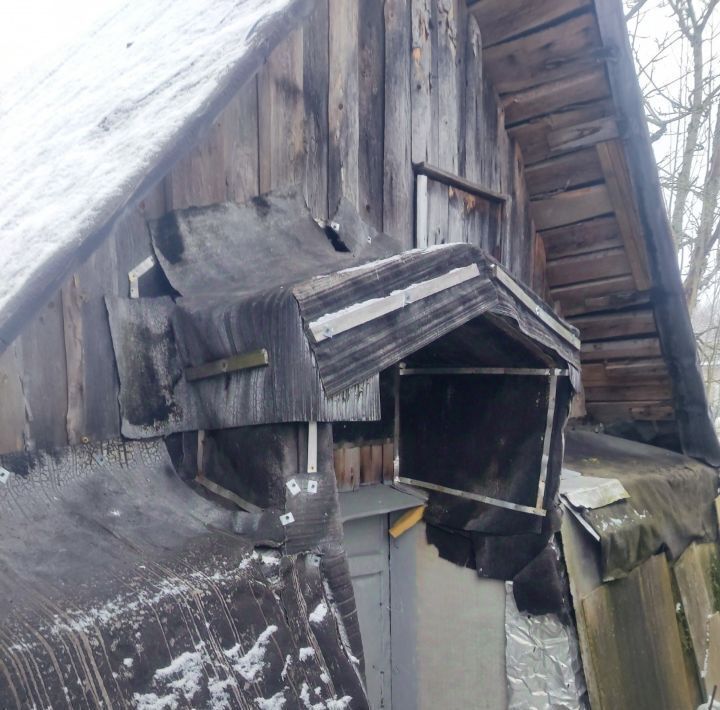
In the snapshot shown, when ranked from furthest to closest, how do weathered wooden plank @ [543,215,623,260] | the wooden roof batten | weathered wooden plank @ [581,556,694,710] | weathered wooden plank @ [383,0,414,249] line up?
weathered wooden plank @ [543,215,623,260] < the wooden roof batten < weathered wooden plank @ [581,556,694,710] < weathered wooden plank @ [383,0,414,249]

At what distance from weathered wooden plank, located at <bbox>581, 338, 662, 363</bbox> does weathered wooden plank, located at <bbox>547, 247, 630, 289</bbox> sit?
56 centimetres

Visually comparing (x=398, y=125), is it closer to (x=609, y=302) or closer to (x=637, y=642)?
(x=609, y=302)

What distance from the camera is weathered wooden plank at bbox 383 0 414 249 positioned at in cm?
408

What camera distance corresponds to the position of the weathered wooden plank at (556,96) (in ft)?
15.0

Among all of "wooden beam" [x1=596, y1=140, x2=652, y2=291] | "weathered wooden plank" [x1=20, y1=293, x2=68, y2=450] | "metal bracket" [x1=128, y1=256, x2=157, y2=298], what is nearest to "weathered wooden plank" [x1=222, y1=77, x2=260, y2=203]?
"metal bracket" [x1=128, y1=256, x2=157, y2=298]

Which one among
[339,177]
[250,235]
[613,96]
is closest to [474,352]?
[339,177]

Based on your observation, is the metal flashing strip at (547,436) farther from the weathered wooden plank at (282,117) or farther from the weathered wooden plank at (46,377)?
the weathered wooden plank at (46,377)

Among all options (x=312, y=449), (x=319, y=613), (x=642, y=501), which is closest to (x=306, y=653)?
(x=319, y=613)

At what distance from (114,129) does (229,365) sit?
3.44 feet

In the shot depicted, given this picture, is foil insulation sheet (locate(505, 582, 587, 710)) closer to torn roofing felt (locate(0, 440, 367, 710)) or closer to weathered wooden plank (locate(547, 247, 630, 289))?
torn roofing felt (locate(0, 440, 367, 710))

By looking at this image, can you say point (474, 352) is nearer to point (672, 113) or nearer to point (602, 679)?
point (602, 679)

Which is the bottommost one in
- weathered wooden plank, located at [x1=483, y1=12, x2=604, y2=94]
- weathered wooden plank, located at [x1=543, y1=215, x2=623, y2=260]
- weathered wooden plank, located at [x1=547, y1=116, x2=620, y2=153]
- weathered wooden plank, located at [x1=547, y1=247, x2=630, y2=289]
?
weathered wooden plank, located at [x1=547, y1=247, x2=630, y2=289]

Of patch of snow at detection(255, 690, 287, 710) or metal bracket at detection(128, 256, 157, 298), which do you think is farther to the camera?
metal bracket at detection(128, 256, 157, 298)

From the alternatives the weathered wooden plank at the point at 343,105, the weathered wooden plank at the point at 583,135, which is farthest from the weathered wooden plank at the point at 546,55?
the weathered wooden plank at the point at 343,105
